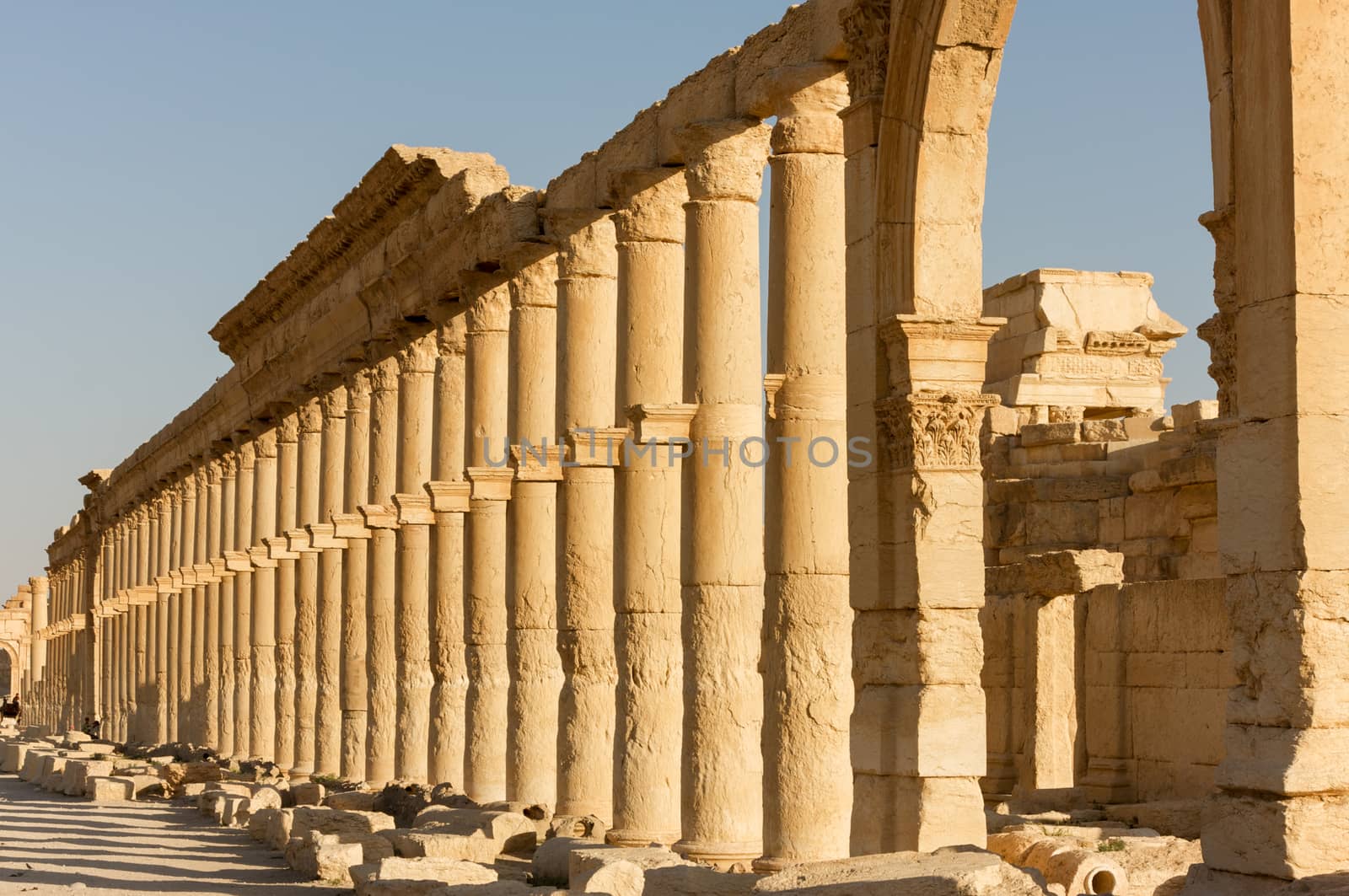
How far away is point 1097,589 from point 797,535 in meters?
5.76

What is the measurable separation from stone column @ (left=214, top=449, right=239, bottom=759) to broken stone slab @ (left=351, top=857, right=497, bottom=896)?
23.2m

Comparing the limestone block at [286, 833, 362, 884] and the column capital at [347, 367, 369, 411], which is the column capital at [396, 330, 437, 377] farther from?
the limestone block at [286, 833, 362, 884]

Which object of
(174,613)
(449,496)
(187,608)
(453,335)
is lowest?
(174,613)

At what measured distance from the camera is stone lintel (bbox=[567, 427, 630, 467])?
1830 cm

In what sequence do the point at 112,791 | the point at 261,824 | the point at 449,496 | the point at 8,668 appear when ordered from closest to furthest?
the point at 261,824 < the point at 449,496 < the point at 112,791 < the point at 8,668

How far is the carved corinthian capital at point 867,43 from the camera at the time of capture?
13.0m

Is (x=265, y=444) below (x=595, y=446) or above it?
above

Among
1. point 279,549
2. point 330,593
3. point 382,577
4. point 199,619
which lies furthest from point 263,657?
point 382,577

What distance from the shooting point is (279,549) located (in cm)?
3388

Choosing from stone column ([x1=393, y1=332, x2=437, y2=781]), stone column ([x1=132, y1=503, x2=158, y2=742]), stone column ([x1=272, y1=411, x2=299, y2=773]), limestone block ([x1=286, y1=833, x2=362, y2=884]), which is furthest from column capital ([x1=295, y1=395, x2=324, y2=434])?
stone column ([x1=132, y1=503, x2=158, y2=742])

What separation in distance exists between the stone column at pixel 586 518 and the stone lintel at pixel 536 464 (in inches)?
40.2

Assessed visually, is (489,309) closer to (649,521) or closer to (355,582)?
(649,521)

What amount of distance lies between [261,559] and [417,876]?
874 inches

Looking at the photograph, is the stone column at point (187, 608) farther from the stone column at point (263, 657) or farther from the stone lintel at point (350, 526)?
the stone lintel at point (350, 526)
